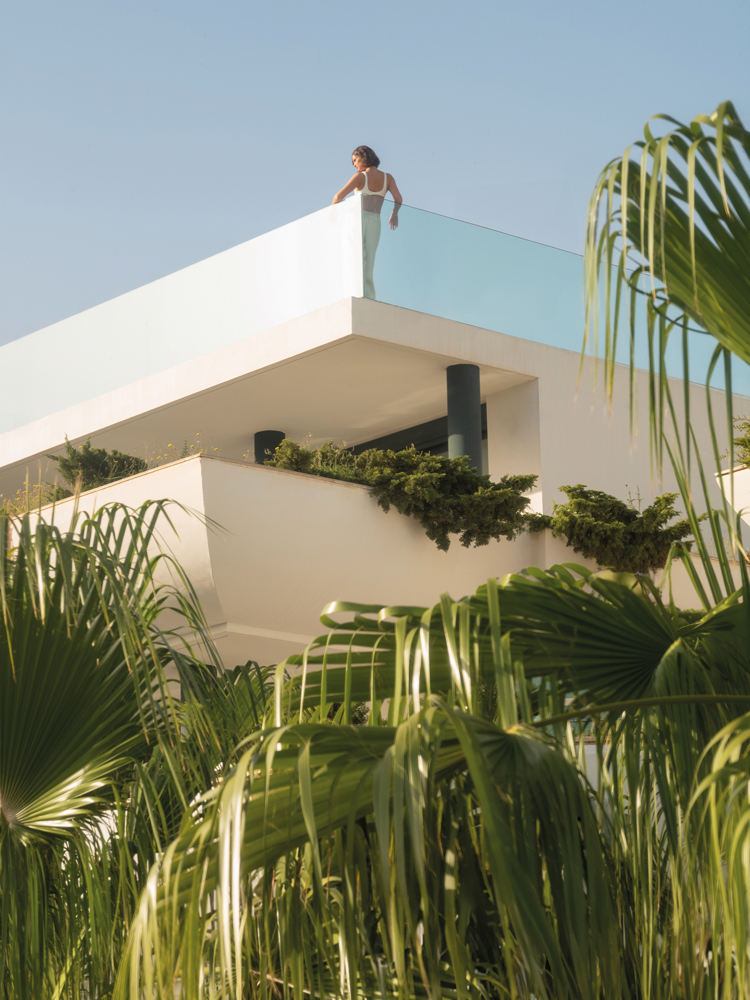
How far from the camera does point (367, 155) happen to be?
11242 mm

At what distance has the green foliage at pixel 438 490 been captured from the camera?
920 cm

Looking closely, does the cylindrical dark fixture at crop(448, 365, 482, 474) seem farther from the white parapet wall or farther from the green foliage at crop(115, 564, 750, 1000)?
the green foliage at crop(115, 564, 750, 1000)

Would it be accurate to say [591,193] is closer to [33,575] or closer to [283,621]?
[33,575]

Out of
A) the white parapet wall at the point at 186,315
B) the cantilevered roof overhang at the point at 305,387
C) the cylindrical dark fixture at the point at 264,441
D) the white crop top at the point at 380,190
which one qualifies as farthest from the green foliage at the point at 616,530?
the cylindrical dark fixture at the point at 264,441

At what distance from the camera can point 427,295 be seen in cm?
Result: 1101

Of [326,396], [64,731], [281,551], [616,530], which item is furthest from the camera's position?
[326,396]

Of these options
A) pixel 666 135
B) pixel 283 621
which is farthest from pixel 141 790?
pixel 283 621

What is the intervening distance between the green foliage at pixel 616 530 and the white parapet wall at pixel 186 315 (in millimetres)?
2868

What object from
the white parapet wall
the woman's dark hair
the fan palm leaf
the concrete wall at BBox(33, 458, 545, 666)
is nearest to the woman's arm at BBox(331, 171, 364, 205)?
the white parapet wall

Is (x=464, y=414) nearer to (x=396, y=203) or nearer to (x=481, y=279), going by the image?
(x=481, y=279)

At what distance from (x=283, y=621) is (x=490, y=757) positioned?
695cm

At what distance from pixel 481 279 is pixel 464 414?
55.0 inches

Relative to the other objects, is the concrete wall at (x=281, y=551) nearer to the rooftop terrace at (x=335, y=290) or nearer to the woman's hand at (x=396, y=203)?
the rooftop terrace at (x=335, y=290)

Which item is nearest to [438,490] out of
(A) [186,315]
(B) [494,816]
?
(A) [186,315]
